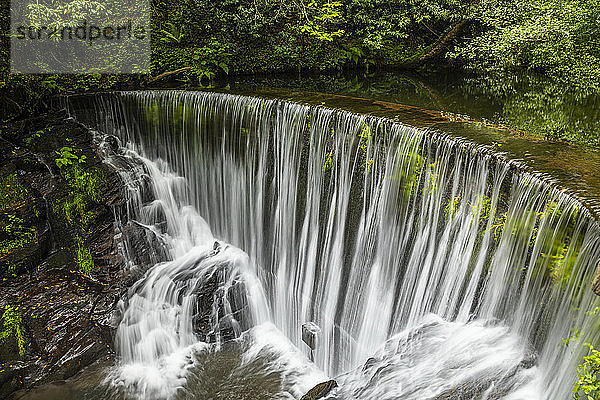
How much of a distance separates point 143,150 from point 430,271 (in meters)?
7.43

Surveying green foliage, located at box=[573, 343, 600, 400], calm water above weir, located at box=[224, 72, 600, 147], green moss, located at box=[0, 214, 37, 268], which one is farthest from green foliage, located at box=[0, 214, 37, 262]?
green foliage, located at box=[573, 343, 600, 400]

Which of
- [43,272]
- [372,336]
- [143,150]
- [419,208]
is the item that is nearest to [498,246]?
[419,208]

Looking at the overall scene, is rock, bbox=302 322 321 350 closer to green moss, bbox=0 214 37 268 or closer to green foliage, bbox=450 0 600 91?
green moss, bbox=0 214 37 268

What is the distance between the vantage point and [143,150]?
33.3 ft

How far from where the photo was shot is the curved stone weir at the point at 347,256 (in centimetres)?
405

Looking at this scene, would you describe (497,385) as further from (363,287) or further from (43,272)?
(43,272)

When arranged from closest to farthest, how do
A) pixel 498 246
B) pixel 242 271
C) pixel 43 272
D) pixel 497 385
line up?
1. pixel 497 385
2. pixel 498 246
3. pixel 43 272
4. pixel 242 271

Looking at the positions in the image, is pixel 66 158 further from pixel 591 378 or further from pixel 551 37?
pixel 551 37

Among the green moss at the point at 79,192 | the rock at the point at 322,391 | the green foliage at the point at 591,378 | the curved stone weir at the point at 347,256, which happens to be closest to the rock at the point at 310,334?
the curved stone weir at the point at 347,256
